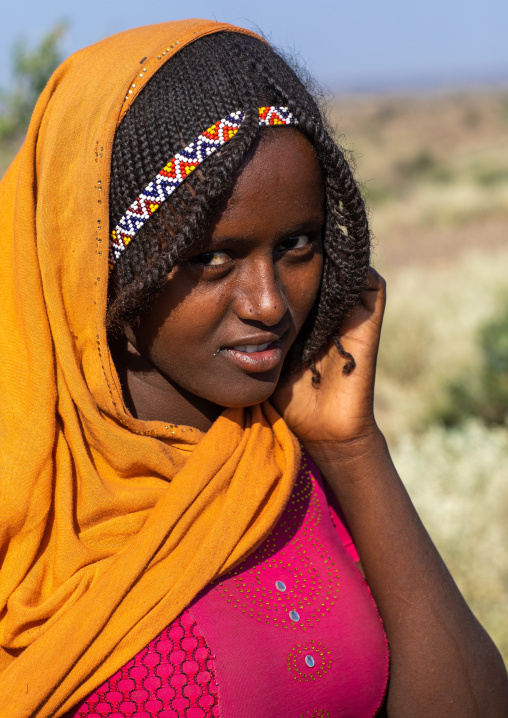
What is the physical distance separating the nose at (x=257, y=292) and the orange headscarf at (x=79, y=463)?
294 millimetres

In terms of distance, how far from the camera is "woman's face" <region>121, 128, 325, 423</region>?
159cm

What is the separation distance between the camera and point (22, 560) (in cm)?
159

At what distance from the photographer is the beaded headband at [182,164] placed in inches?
61.1

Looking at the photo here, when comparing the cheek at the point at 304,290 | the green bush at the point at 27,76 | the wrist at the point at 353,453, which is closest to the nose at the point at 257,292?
the cheek at the point at 304,290

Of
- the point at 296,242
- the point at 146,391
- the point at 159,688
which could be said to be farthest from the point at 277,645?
the point at 296,242

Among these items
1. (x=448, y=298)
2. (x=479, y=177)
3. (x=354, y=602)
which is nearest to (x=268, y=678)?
(x=354, y=602)

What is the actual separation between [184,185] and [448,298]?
8.40 metres

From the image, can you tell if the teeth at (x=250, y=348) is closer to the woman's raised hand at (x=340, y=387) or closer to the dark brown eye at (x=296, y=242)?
the dark brown eye at (x=296, y=242)

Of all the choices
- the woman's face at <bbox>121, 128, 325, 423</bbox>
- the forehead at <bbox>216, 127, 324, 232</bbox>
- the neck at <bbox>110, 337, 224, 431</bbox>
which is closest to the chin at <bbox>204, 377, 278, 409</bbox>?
the woman's face at <bbox>121, 128, 325, 423</bbox>

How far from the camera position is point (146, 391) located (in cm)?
186

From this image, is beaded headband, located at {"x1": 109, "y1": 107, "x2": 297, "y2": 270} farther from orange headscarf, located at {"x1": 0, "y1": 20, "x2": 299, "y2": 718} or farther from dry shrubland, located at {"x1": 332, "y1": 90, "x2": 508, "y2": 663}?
dry shrubland, located at {"x1": 332, "y1": 90, "x2": 508, "y2": 663}

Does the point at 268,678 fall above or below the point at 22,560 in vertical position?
below

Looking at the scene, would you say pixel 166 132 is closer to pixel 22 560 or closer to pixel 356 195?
pixel 356 195

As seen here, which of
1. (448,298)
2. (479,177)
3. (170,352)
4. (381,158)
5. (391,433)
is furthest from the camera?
(381,158)
